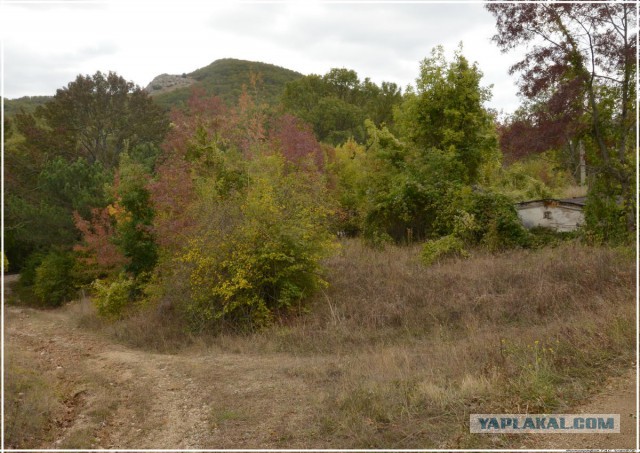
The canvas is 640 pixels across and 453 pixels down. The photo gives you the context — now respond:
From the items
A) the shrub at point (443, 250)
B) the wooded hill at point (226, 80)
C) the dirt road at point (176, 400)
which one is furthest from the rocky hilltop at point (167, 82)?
the dirt road at point (176, 400)

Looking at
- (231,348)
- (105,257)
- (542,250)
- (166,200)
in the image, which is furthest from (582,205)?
(105,257)

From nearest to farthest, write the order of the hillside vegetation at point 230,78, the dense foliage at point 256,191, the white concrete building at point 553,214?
the dense foliage at point 256,191 < the white concrete building at point 553,214 < the hillside vegetation at point 230,78

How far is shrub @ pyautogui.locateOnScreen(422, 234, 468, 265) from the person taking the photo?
15.6 m

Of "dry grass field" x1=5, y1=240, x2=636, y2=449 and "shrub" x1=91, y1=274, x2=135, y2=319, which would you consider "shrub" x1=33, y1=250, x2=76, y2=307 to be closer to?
"shrub" x1=91, y1=274, x2=135, y2=319

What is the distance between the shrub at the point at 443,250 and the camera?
615 inches

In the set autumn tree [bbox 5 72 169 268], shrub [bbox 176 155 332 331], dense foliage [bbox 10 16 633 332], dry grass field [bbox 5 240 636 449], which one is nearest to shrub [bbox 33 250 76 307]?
dense foliage [bbox 10 16 633 332]

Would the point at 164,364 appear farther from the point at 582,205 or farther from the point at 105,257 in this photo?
the point at 582,205

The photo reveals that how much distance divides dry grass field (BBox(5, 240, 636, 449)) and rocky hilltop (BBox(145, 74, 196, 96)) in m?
93.5

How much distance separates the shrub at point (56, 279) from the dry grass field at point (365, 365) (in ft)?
44.6

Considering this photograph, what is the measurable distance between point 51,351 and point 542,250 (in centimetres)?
1373

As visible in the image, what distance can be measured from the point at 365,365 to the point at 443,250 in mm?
8162

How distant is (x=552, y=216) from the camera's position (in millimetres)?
17359

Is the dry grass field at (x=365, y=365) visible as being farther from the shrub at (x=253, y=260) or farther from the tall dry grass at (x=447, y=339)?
the shrub at (x=253, y=260)

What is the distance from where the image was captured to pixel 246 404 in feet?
25.2
